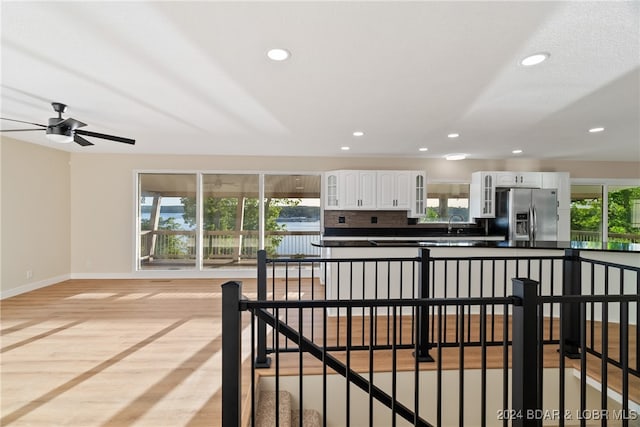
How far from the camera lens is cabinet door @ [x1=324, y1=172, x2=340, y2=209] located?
242 inches

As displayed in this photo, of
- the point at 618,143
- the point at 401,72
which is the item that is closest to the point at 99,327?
the point at 401,72

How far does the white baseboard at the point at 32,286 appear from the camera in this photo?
4.67 metres

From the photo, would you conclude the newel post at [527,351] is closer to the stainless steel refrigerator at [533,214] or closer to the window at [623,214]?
the stainless steel refrigerator at [533,214]

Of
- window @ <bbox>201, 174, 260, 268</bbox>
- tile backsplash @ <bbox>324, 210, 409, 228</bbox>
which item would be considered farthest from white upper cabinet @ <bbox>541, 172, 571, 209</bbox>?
window @ <bbox>201, 174, 260, 268</bbox>

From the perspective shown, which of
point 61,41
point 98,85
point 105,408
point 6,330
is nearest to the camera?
point 61,41

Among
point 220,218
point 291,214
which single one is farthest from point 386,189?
point 220,218

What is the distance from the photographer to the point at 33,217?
5.02 m

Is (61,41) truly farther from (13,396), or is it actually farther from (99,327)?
(99,327)

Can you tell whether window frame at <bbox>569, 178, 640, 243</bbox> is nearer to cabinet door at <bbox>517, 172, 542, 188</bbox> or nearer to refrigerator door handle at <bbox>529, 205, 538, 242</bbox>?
cabinet door at <bbox>517, 172, 542, 188</bbox>

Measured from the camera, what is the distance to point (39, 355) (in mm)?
2902

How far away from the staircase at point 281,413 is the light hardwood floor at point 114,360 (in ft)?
0.61

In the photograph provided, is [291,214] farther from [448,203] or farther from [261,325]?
[261,325]

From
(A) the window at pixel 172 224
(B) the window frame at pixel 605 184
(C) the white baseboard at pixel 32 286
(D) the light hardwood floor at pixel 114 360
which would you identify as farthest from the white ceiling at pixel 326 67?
(B) the window frame at pixel 605 184

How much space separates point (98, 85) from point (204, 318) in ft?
8.82
